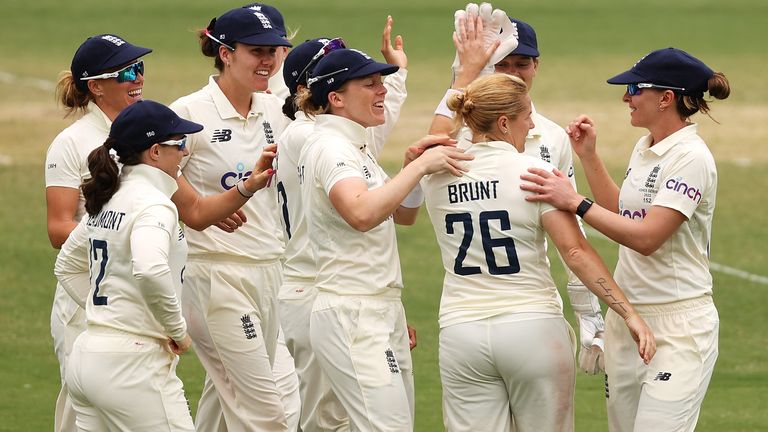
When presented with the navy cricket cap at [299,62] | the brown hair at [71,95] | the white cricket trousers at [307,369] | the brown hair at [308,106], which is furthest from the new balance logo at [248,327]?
the brown hair at [71,95]

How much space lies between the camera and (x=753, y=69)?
29.9m

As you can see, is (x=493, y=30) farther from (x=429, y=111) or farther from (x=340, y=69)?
(x=429, y=111)

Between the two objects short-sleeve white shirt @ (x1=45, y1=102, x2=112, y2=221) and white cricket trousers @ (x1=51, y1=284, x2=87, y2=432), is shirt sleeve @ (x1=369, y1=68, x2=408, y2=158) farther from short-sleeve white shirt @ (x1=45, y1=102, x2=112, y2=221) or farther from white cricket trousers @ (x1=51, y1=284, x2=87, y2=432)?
white cricket trousers @ (x1=51, y1=284, x2=87, y2=432)

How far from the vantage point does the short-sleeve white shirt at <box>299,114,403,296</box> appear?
690 cm

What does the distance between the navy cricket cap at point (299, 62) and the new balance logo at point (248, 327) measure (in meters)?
1.35

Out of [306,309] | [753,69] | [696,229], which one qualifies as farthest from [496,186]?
[753,69]

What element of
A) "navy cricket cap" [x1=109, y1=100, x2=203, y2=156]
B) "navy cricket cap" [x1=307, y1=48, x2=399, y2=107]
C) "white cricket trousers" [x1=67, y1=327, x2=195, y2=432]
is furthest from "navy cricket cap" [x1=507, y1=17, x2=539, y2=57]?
"white cricket trousers" [x1=67, y1=327, x2=195, y2=432]

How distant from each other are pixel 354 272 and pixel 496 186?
0.88m

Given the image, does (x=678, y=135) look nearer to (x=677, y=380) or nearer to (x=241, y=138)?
(x=677, y=380)

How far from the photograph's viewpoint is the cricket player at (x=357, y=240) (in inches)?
261

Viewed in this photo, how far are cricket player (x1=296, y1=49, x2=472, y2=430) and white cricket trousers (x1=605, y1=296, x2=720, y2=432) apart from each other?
109cm

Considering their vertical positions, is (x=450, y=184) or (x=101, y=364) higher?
(x=450, y=184)

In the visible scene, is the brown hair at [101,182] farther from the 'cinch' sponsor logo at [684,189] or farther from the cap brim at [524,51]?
the 'cinch' sponsor logo at [684,189]

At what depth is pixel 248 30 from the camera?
8414 mm
